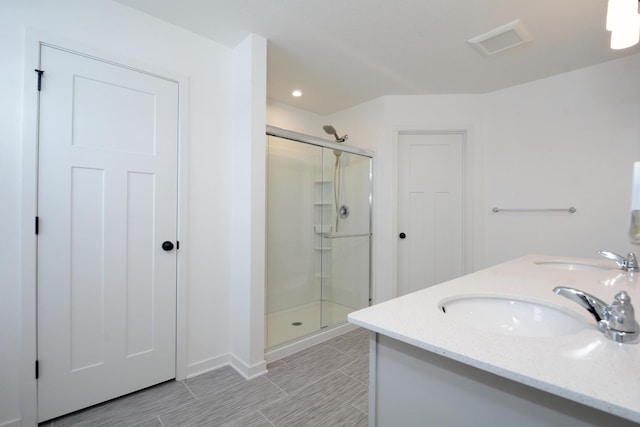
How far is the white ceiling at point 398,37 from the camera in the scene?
5.65 feet

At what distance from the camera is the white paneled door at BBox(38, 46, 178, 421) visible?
152 cm

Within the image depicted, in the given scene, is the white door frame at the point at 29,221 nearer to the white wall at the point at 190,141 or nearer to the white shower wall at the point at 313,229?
the white wall at the point at 190,141

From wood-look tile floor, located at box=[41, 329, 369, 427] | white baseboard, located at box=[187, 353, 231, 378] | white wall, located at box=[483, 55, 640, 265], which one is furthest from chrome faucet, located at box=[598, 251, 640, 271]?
white baseboard, located at box=[187, 353, 231, 378]

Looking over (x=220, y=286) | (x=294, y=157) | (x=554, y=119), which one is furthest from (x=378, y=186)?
(x=220, y=286)

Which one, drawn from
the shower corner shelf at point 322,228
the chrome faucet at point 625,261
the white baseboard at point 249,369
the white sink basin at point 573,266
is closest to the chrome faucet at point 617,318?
the chrome faucet at point 625,261

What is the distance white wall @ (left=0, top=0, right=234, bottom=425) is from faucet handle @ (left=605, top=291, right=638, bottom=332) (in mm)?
2005

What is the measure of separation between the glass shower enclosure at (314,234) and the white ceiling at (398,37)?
62 cm

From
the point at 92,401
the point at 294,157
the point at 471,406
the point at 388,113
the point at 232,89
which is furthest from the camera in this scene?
the point at 388,113

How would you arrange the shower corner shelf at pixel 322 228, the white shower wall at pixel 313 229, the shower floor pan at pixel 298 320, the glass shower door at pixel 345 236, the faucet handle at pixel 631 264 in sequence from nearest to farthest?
the faucet handle at pixel 631 264 → the shower floor pan at pixel 298 320 → the white shower wall at pixel 313 229 → the shower corner shelf at pixel 322 228 → the glass shower door at pixel 345 236

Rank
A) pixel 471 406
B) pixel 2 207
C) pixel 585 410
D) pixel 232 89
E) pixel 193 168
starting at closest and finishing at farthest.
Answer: pixel 585 410 → pixel 471 406 → pixel 2 207 → pixel 193 168 → pixel 232 89

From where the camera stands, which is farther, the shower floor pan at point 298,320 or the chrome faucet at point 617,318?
the shower floor pan at point 298,320

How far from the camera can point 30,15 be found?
1469 millimetres

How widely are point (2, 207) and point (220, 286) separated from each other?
1.20 meters

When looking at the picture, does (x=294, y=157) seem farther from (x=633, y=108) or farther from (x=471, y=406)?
(x=633, y=108)
